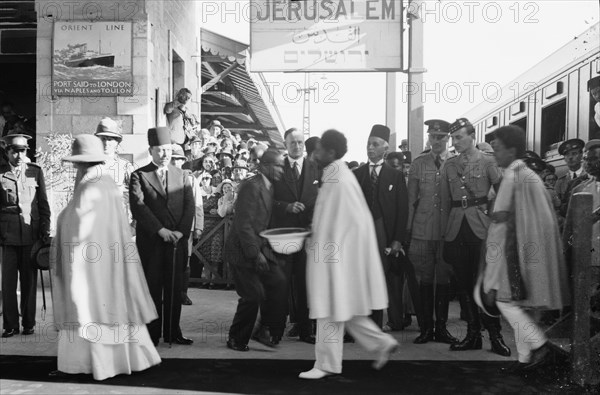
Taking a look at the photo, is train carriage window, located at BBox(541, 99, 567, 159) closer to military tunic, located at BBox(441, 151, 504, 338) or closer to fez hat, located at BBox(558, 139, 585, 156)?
fez hat, located at BBox(558, 139, 585, 156)

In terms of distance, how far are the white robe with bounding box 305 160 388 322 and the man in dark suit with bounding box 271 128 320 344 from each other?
1154 millimetres

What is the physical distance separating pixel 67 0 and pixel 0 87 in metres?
6.81

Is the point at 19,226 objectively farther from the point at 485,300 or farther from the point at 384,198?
the point at 485,300

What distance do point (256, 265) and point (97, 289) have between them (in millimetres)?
1426

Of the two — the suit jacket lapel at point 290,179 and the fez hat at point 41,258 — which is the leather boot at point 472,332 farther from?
the fez hat at point 41,258

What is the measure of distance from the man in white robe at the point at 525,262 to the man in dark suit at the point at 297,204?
184 centimetres

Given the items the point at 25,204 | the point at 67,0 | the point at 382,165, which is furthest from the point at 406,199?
the point at 67,0

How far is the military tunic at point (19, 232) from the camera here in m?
6.21

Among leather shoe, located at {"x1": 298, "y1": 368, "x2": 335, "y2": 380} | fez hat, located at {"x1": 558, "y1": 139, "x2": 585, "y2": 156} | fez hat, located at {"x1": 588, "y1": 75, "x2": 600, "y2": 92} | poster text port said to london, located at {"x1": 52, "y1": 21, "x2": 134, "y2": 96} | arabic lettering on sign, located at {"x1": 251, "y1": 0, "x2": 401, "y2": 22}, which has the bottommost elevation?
leather shoe, located at {"x1": 298, "y1": 368, "x2": 335, "y2": 380}

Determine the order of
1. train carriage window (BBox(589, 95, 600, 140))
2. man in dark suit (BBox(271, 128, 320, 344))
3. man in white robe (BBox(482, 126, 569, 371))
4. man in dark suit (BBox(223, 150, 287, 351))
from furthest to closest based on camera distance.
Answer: train carriage window (BBox(589, 95, 600, 140)) → man in dark suit (BBox(271, 128, 320, 344)) → man in dark suit (BBox(223, 150, 287, 351)) → man in white robe (BBox(482, 126, 569, 371))

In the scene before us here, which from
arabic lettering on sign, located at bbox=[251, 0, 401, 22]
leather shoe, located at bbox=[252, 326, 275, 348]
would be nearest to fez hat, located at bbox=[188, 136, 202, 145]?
arabic lettering on sign, located at bbox=[251, 0, 401, 22]

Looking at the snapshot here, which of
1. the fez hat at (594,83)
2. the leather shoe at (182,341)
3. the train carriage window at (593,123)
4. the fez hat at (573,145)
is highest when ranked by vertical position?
the fez hat at (594,83)

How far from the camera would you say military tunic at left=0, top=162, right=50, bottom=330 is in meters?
6.21

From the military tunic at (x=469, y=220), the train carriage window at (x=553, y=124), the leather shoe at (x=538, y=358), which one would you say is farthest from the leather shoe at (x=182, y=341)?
the train carriage window at (x=553, y=124)
